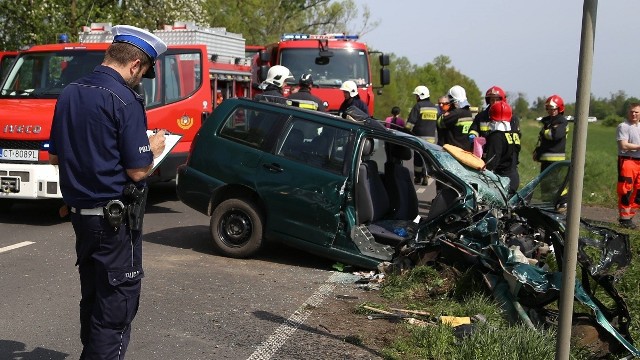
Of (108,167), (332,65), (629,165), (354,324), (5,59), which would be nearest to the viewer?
Answer: (108,167)

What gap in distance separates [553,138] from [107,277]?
320 inches

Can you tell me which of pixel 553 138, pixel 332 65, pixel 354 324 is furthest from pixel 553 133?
pixel 332 65

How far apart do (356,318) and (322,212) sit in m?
1.68

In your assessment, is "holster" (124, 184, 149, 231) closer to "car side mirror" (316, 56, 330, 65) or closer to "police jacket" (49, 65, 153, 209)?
"police jacket" (49, 65, 153, 209)

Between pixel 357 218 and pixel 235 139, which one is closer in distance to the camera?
pixel 357 218

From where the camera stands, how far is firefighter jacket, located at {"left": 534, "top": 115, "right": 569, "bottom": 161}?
35.2 feet

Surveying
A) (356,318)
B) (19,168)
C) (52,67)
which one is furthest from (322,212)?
(52,67)

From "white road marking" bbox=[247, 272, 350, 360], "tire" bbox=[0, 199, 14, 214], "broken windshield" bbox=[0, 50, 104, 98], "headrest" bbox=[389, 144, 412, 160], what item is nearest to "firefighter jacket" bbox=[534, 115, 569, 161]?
"headrest" bbox=[389, 144, 412, 160]

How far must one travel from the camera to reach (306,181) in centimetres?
776

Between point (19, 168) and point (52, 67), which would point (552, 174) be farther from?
point (52, 67)

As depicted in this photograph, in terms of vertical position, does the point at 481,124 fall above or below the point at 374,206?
above

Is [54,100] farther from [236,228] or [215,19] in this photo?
[215,19]

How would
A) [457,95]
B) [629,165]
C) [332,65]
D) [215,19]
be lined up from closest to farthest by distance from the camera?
[629,165] → [457,95] → [332,65] → [215,19]

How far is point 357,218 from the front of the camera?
762 cm
